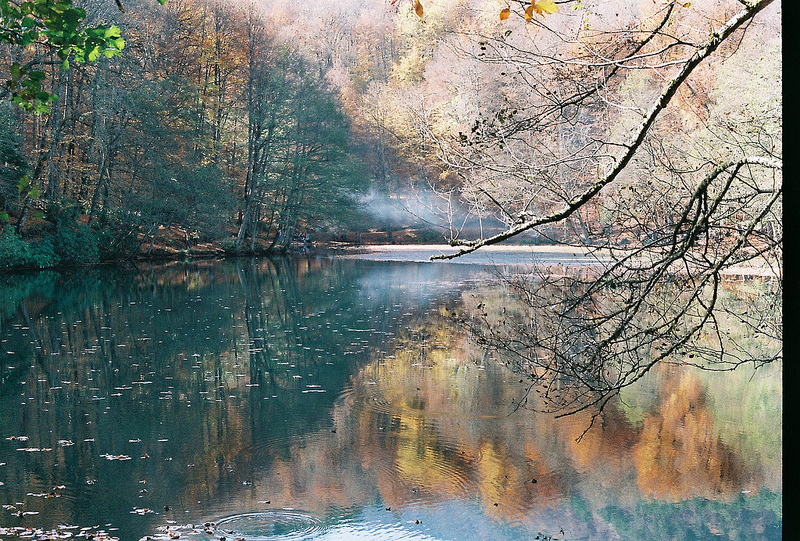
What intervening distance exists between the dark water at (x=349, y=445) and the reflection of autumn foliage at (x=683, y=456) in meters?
0.03

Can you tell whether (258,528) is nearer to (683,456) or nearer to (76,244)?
(683,456)

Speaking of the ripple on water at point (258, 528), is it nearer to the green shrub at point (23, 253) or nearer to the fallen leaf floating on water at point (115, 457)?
the fallen leaf floating on water at point (115, 457)

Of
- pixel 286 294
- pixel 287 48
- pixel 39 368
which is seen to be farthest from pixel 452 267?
pixel 39 368

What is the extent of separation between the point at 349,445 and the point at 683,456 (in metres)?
3.27

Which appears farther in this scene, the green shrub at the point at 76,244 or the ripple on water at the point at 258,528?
the green shrub at the point at 76,244

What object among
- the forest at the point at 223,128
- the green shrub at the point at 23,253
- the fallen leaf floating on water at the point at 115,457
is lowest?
the fallen leaf floating on water at the point at 115,457

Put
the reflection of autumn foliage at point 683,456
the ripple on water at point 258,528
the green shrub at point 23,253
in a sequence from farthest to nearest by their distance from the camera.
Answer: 1. the green shrub at point 23,253
2. the reflection of autumn foliage at point 683,456
3. the ripple on water at point 258,528

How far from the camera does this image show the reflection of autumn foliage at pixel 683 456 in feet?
23.0

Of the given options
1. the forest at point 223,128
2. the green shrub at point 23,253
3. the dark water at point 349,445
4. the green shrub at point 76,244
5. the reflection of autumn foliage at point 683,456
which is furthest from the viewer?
the green shrub at point 76,244

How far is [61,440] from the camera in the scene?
8.03m

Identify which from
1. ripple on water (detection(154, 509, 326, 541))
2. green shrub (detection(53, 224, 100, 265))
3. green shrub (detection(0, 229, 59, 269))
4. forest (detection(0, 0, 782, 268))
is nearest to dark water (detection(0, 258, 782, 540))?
ripple on water (detection(154, 509, 326, 541))

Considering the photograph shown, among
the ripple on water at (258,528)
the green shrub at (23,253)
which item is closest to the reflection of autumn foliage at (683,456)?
the ripple on water at (258,528)

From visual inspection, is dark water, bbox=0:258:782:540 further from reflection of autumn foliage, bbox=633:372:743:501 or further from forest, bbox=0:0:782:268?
forest, bbox=0:0:782:268

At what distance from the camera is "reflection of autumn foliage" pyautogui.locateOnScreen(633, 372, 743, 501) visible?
23.0 ft
